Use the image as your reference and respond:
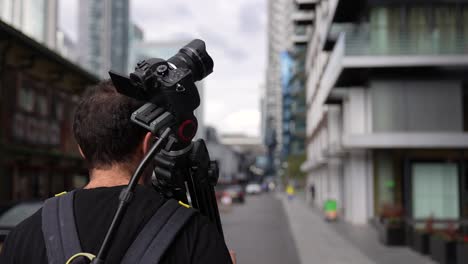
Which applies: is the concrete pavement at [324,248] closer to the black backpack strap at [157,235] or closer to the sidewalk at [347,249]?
the sidewalk at [347,249]

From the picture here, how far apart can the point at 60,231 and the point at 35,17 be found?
9474 centimetres

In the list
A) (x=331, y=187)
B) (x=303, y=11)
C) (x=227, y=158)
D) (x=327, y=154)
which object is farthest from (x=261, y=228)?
(x=227, y=158)

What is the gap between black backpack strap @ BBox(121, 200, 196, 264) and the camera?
6.04ft

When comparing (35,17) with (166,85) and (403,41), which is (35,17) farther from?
(166,85)

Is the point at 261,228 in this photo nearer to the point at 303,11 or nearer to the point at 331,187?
the point at 331,187

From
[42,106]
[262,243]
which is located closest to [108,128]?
[262,243]

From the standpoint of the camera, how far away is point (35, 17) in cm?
9050

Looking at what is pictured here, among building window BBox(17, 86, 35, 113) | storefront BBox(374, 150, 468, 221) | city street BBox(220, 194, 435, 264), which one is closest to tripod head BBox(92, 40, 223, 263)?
city street BBox(220, 194, 435, 264)

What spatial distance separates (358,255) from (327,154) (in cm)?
2280

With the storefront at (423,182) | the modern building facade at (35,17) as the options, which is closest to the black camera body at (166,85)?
the storefront at (423,182)

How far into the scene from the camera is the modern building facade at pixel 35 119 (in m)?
26.6

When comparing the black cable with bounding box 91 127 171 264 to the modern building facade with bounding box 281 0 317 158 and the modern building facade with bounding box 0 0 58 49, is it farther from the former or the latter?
the modern building facade with bounding box 0 0 58 49

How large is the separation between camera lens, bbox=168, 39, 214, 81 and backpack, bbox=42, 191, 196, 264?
486mm

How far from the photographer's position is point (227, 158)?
158m
